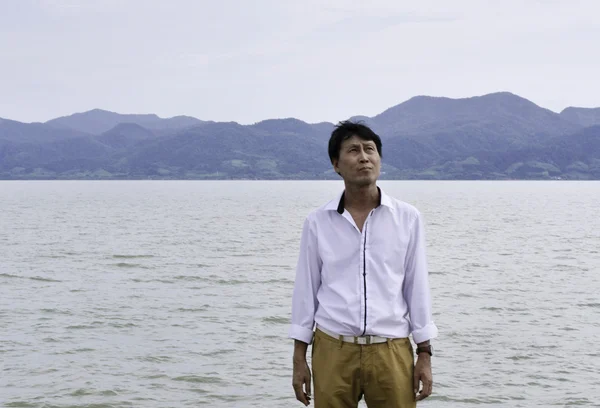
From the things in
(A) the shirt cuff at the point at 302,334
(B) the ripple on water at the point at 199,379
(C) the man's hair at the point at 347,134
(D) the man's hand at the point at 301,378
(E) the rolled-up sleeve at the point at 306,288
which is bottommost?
(B) the ripple on water at the point at 199,379

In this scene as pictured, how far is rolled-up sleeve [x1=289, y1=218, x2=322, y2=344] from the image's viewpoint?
4742 mm

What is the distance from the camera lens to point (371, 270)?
4578mm

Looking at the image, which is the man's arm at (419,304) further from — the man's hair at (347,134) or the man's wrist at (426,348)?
the man's hair at (347,134)

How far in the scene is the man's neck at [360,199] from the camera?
472 centimetres

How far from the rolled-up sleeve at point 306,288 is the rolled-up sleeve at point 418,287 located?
60 centimetres

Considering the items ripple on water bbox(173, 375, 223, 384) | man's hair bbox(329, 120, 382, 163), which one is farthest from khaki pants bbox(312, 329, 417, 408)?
ripple on water bbox(173, 375, 223, 384)

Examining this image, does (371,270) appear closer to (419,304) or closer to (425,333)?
(419,304)

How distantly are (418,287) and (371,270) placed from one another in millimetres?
351

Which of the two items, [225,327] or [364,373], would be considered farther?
[225,327]

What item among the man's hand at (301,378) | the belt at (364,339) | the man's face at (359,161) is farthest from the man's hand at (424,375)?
the man's face at (359,161)

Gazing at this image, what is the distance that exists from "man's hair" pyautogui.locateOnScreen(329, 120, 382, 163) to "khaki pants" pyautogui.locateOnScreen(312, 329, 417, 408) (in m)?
1.22

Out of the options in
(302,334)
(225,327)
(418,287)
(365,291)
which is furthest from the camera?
(225,327)

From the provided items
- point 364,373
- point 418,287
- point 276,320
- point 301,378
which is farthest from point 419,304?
point 276,320

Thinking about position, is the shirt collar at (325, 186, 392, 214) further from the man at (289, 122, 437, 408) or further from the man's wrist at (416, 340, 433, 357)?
the man's wrist at (416, 340, 433, 357)
